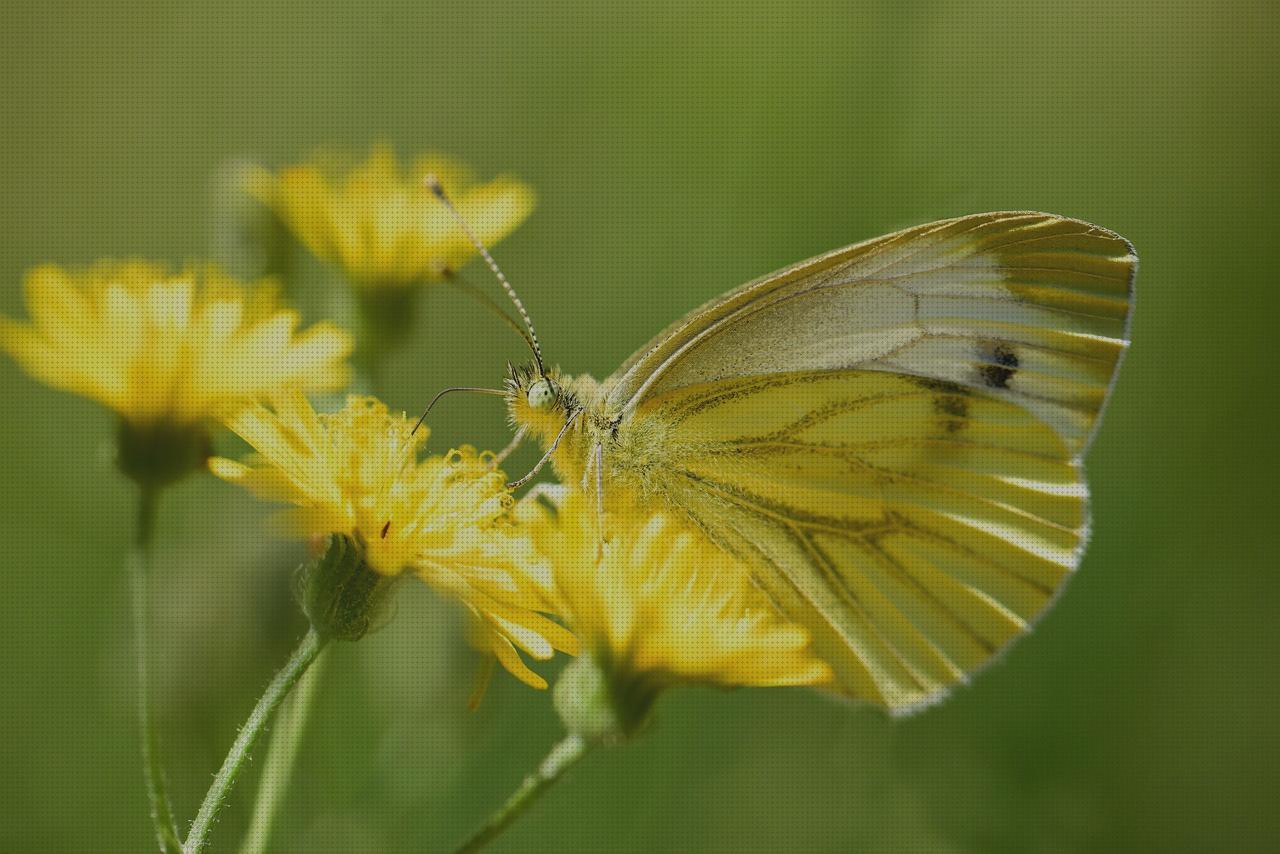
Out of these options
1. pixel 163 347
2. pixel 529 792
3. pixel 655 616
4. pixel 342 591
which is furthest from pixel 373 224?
pixel 529 792

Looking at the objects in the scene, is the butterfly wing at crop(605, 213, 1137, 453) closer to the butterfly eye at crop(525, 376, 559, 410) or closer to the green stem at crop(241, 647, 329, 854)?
the butterfly eye at crop(525, 376, 559, 410)

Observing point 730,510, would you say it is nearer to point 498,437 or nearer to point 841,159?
point 498,437

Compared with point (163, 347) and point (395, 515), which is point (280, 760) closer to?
point (395, 515)

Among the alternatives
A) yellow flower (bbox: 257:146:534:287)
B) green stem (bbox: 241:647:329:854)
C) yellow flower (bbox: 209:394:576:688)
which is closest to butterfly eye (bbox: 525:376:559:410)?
yellow flower (bbox: 209:394:576:688)

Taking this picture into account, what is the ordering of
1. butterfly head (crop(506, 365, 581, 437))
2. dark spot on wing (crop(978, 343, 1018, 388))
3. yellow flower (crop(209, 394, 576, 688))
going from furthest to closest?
dark spot on wing (crop(978, 343, 1018, 388))
butterfly head (crop(506, 365, 581, 437))
yellow flower (crop(209, 394, 576, 688))

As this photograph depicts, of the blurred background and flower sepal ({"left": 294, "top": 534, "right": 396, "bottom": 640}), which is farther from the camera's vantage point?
the blurred background

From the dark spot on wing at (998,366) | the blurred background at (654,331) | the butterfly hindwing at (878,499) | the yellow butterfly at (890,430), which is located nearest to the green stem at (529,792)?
the blurred background at (654,331)

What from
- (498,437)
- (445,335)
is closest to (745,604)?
(498,437)
